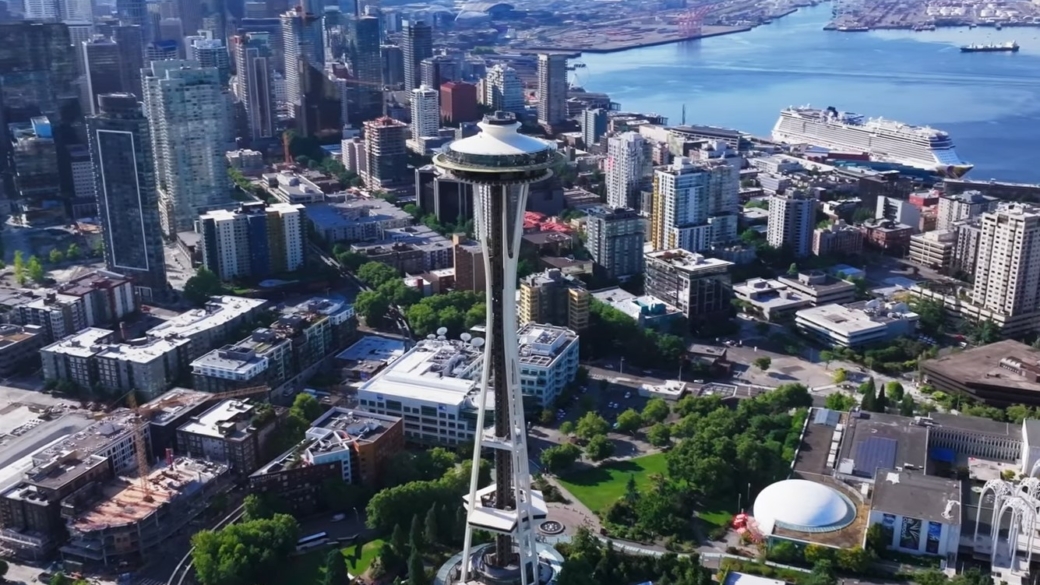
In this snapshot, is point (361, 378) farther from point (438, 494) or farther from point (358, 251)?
point (358, 251)

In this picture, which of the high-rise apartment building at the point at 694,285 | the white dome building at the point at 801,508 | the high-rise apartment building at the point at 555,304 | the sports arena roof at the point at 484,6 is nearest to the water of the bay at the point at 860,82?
the sports arena roof at the point at 484,6

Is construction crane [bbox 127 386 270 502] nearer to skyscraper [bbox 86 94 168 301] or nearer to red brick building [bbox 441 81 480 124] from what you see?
skyscraper [bbox 86 94 168 301]

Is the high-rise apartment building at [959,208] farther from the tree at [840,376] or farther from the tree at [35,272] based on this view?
the tree at [35,272]

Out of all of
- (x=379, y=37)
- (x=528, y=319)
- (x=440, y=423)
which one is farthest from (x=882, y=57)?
(x=440, y=423)

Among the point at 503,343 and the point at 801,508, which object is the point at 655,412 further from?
the point at 503,343

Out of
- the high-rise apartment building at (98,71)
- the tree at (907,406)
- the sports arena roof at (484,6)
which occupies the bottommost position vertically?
the tree at (907,406)
